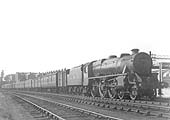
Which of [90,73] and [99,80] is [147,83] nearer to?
[99,80]

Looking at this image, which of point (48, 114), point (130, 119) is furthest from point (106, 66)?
point (130, 119)

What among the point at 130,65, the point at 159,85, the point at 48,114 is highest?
the point at 130,65

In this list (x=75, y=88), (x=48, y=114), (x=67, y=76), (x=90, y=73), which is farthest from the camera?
(x=67, y=76)

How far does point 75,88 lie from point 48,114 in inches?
708

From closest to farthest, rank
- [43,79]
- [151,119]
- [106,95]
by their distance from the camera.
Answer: [151,119], [106,95], [43,79]

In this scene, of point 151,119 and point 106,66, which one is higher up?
point 106,66

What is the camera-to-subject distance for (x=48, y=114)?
12.4 m

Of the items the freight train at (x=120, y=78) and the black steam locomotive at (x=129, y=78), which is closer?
the black steam locomotive at (x=129, y=78)

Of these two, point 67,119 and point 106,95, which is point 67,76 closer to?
point 106,95

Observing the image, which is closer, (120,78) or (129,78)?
(129,78)

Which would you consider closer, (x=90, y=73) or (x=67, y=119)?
(x=67, y=119)

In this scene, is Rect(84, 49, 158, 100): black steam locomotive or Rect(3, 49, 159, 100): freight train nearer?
Rect(84, 49, 158, 100): black steam locomotive

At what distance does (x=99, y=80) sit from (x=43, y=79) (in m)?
27.8

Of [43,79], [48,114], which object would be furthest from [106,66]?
[43,79]
